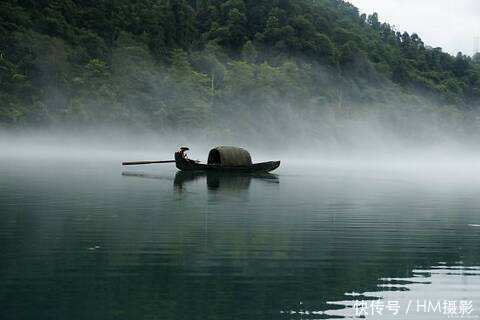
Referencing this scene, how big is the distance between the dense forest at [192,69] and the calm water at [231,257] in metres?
89.9

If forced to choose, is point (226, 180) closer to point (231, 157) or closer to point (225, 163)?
point (225, 163)

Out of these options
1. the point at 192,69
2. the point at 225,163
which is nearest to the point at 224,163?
the point at 225,163

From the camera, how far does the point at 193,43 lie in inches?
6801

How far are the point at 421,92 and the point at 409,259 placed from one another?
187m

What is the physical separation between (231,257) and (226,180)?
3356 centimetres

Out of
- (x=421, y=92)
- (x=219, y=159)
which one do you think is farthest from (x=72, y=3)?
(x=219, y=159)

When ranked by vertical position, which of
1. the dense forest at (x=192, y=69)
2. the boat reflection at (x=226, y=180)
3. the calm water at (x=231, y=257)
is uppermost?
the dense forest at (x=192, y=69)

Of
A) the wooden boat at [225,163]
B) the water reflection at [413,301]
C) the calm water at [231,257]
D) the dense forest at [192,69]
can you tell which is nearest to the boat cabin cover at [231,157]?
the wooden boat at [225,163]

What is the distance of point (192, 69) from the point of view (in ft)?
526

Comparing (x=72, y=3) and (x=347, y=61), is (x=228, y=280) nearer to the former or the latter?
(x=72, y=3)

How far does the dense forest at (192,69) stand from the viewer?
12488 cm

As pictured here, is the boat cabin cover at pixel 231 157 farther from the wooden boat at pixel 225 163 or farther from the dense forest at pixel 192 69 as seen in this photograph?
the dense forest at pixel 192 69

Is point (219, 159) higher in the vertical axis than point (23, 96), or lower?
lower

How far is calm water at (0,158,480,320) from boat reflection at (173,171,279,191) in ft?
27.3
